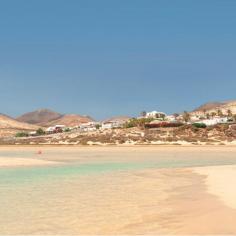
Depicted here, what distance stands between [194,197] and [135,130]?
78.9m

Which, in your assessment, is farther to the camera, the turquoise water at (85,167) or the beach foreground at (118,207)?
the turquoise water at (85,167)

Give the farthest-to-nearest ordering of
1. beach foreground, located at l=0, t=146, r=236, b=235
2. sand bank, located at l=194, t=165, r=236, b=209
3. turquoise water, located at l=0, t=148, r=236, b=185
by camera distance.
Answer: turquoise water, located at l=0, t=148, r=236, b=185 < sand bank, located at l=194, t=165, r=236, b=209 < beach foreground, located at l=0, t=146, r=236, b=235

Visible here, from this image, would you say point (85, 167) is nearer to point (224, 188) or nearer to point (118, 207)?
point (224, 188)

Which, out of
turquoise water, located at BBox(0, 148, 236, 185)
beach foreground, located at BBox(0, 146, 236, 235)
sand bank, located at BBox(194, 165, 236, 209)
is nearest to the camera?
beach foreground, located at BBox(0, 146, 236, 235)

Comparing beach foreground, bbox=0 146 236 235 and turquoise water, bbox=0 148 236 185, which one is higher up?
turquoise water, bbox=0 148 236 185

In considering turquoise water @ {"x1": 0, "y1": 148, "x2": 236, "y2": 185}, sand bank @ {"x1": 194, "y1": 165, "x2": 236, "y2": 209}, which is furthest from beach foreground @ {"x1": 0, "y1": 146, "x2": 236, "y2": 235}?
turquoise water @ {"x1": 0, "y1": 148, "x2": 236, "y2": 185}

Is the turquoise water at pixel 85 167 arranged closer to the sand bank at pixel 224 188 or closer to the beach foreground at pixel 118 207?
the beach foreground at pixel 118 207

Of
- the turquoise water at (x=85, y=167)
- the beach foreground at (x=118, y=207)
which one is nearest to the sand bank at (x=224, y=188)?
the beach foreground at (x=118, y=207)

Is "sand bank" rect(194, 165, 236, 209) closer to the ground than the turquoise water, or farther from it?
closer to the ground

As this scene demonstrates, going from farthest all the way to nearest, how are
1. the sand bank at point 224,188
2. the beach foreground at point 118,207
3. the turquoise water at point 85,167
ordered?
the turquoise water at point 85,167 < the sand bank at point 224,188 < the beach foreground at point 118,207

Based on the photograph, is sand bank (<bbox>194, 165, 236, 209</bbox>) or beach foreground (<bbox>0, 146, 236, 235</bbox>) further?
sand bank (<bbox>194, 165, 236, 209</bbox>)

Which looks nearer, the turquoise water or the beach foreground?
the beach foreground

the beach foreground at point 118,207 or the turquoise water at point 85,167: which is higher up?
the turquoise water at point 85,167

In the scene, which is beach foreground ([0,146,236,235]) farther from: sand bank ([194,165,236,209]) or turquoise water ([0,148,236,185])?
turquoise water ([0,148,236,185])
